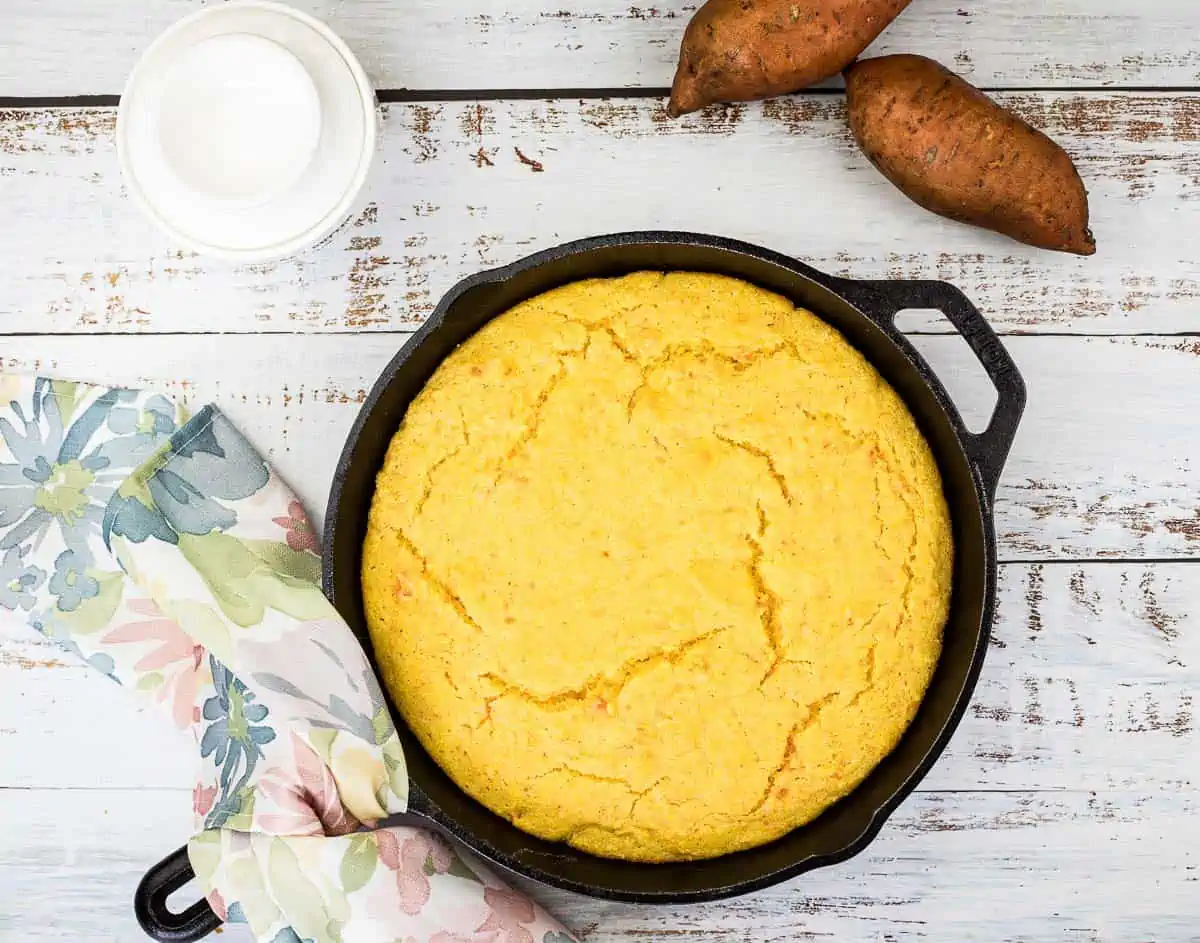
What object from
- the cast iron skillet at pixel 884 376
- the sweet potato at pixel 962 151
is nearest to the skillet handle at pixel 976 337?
the cast iron skillet at pixel 884 376

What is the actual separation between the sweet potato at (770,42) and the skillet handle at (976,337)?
27 cm

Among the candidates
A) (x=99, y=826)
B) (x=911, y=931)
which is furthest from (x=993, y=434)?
(x=99, y=826)

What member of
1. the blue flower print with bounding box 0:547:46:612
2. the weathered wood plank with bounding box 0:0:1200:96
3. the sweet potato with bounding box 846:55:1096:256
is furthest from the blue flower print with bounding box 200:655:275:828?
the sweet potato with bounding box 846:55:1096:256

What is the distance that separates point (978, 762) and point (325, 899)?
0.73 meters

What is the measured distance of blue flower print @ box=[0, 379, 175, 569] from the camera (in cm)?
126

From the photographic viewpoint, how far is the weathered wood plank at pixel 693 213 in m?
1.25

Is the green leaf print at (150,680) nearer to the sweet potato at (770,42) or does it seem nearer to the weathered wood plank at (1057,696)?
the weathered wood plank at (1057,696)

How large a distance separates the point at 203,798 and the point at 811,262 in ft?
3.01

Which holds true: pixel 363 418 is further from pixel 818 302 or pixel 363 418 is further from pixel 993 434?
pixel 993 434

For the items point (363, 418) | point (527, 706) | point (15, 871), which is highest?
point (363, 418)

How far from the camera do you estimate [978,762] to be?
1.24 meters

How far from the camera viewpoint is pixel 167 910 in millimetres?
1188

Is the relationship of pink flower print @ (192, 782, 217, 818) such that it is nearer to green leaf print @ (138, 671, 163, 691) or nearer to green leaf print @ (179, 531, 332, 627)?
green leaf print @ (138, 671, 163, 691)

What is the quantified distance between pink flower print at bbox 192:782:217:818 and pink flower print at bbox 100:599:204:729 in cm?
7
